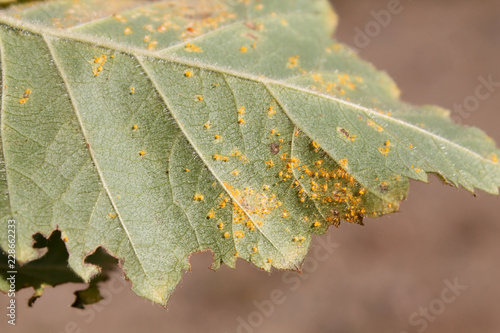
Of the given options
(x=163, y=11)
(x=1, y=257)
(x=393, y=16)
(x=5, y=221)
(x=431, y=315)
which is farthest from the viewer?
(x=393, y=16)

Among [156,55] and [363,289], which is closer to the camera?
[156,55]

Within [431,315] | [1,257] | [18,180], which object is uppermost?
[18,180]

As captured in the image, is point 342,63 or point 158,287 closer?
point 158,287

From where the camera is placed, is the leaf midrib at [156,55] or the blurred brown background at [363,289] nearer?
the leaf midrib at [156,55]

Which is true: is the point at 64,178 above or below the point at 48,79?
below

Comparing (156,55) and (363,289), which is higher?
(156,55)

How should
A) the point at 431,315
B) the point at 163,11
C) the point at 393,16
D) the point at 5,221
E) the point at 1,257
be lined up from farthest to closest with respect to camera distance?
the point at 393,16
the point at 431,315
the point at 163,11
the point at 1,257
the point at 5,221

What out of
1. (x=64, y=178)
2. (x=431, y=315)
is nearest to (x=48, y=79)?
(x=64, y=178)

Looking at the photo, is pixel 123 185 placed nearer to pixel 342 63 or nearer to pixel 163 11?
pixel 163 11

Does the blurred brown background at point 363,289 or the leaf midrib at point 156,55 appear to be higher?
the leaf midrib at point 156,55

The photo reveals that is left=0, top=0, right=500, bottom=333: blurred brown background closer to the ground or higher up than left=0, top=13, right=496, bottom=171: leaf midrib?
closer to the ground

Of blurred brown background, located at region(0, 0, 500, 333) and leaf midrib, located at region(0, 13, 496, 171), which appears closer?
leaf midrib, located at region(0, 13, 496, 171)
